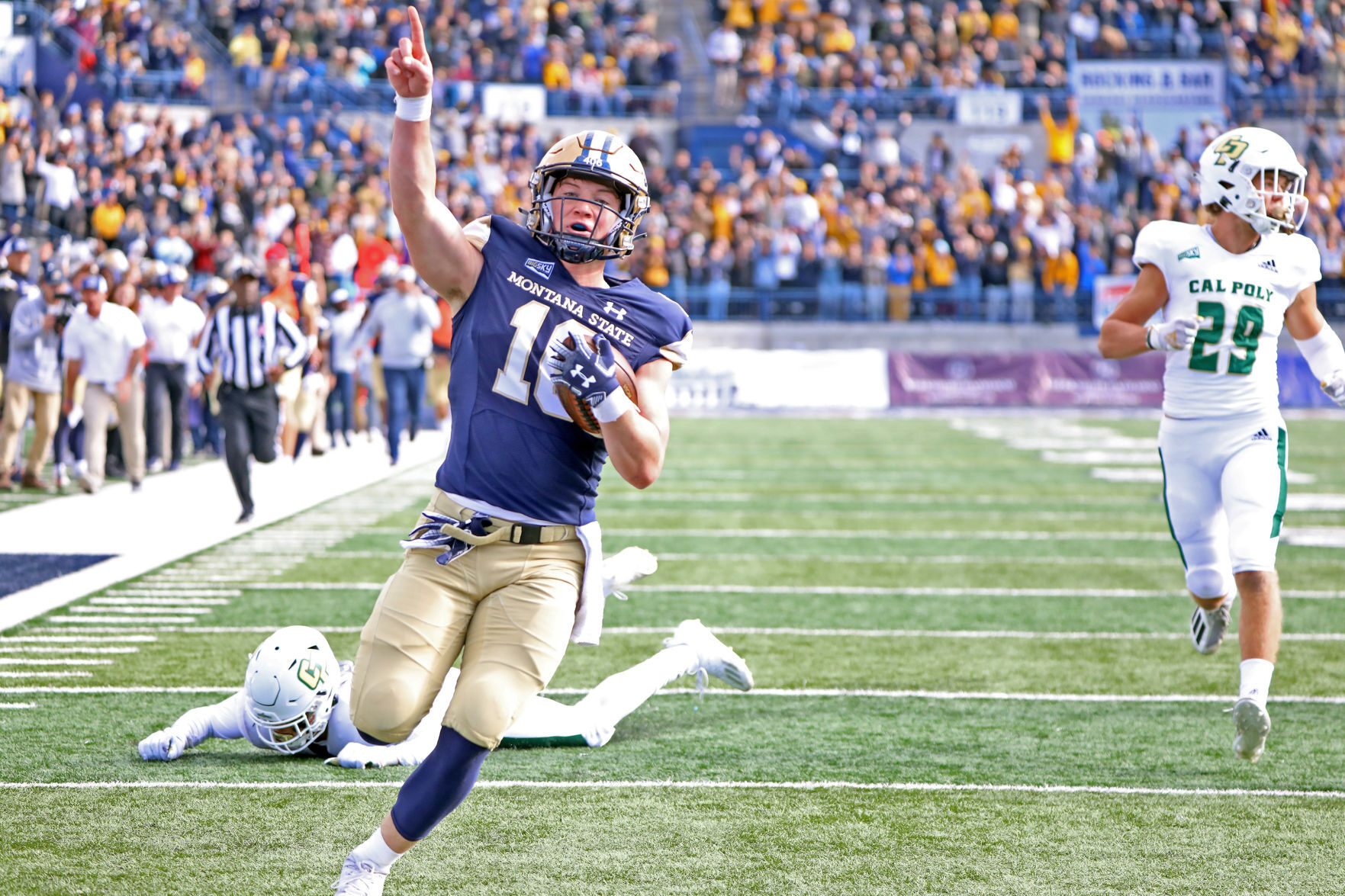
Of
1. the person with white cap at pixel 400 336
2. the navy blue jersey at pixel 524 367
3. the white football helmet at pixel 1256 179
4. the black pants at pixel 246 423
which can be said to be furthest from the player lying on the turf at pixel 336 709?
the person with white cap at pixel 400 336

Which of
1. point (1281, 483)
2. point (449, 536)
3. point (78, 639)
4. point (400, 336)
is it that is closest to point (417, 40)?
point (449, 536)

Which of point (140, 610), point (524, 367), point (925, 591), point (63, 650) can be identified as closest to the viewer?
point (524, 367)

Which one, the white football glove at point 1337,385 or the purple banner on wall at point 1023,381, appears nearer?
the white football glove at point 1337,385

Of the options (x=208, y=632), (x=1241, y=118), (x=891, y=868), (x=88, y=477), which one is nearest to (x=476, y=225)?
(x=891, y=868)

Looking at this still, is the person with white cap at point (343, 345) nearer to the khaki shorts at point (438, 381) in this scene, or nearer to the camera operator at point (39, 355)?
the khaki shorts at point (438, 381)

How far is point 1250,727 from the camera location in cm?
459

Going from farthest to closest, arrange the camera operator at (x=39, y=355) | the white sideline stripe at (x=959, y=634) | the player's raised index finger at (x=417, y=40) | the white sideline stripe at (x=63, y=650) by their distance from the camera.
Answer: the camera operator at (x=39, y=355)
the white sideline stripe at (x=959, y=634)
the white sideline stripe at (x=63, y=650)
the player's raised index finger at (x=417, y=40)

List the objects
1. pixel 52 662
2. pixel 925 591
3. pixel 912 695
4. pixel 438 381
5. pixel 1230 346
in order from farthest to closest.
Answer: pixel 438 381, pixel 925 591, pixel 52 662, pixel 912 695, pixel 1230 346

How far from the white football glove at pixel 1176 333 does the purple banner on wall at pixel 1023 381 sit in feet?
60.6

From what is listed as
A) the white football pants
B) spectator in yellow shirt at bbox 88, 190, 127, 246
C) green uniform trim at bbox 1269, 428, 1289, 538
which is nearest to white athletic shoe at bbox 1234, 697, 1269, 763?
the white football pants

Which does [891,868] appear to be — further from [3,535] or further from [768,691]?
[3,535]

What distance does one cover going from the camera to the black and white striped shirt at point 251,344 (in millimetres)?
9805

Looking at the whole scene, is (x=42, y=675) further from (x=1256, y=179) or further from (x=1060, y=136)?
(x=1060, y=136)

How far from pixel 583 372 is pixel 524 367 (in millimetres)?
313
